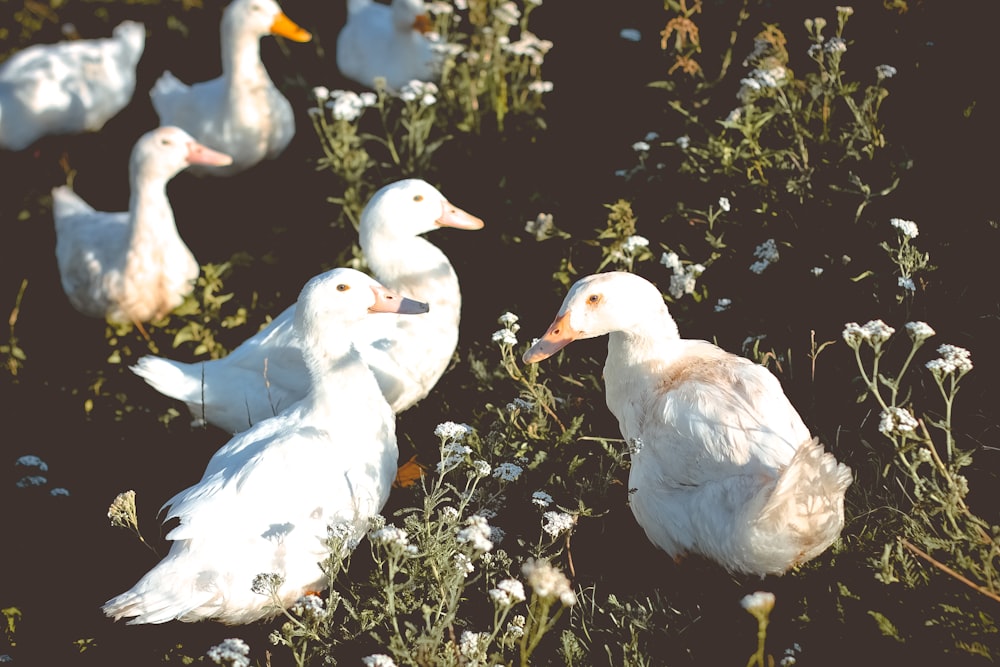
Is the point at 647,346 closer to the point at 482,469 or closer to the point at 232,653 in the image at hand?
the point at 482,469

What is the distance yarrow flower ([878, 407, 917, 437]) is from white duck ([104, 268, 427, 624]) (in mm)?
1614

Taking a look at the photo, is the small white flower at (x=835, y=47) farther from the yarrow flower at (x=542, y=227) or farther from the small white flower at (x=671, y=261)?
the yarrow flower at (x=542, y=227)

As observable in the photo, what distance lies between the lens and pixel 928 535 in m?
3.19

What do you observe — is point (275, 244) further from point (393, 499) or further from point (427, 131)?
point (393, 499)

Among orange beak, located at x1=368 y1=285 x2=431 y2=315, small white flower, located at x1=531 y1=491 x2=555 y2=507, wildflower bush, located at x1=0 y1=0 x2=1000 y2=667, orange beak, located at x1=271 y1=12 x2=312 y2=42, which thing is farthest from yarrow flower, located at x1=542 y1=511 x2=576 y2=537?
orange beak, located at x1=271 y1=12 x2=312 y2=42

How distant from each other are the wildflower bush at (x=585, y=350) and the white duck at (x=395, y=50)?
22 centimetres

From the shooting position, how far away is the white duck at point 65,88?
22.2 ft

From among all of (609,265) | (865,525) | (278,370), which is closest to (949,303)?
(865,525)

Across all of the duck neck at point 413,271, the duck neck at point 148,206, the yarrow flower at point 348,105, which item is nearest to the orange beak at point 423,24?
the yarrow flower at point 348,105

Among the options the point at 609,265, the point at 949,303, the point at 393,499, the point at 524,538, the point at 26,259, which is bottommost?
the point at 26,259

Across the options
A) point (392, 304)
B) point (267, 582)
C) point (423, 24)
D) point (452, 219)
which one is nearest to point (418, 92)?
point (452, 219)

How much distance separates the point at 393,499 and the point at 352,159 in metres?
2.01

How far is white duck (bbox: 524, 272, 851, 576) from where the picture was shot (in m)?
3.05

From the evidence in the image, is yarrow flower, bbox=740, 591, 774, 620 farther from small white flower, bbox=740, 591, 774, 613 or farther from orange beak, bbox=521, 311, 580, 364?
orange beak, bbox=521, 311, 580, 364
